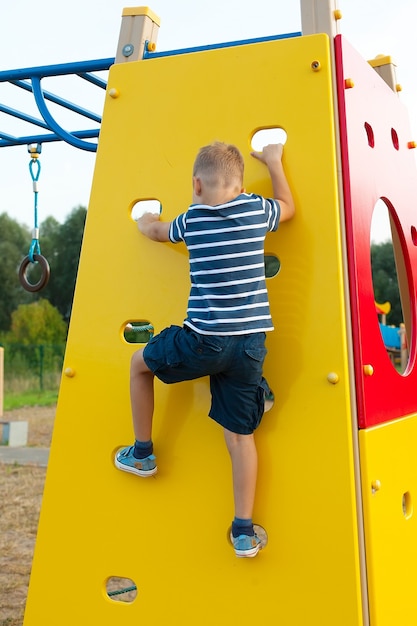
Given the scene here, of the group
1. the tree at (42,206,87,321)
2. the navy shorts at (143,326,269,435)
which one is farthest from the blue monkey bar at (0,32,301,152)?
the tree at (42,206,87,321)

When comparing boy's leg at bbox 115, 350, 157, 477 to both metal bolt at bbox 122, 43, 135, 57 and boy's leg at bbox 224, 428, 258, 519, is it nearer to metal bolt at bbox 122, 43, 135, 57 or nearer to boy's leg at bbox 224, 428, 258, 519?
boy's leg at bbox 224, 428, 258, 519

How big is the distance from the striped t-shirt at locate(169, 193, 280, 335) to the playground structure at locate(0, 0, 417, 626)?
0.14 m

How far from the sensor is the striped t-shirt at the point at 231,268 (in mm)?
2086

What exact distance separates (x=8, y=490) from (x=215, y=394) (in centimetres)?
419

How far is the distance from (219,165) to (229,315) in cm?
41

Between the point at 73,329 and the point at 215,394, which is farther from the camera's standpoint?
the point at 73,329

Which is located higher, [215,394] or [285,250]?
[285,250]

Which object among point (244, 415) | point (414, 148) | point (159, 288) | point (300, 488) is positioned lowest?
point (300, 488)

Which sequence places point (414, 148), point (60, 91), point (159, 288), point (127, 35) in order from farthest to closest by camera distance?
point (60, 91)
point (414, 148)
point (127, 35)
point (159, 288)

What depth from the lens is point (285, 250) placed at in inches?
88.8

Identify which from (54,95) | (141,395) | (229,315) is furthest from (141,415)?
(54,95)

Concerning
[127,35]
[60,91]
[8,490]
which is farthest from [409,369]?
[8,490]

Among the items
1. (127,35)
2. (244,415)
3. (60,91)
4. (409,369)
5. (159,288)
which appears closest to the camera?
(244,415)

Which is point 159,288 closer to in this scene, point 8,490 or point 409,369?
point 409,369
